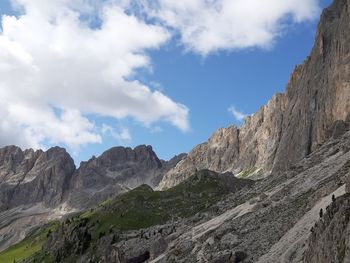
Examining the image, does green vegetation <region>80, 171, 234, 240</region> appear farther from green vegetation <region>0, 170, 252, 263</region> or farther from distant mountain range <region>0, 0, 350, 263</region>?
distant mountain range <region>0, 0, 350, 263</region>

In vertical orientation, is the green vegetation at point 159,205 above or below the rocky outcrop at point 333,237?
above

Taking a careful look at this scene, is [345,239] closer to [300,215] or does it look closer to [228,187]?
[300,215]

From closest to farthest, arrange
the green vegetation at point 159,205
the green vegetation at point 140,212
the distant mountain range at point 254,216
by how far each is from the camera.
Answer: the distant mountain range at point 254,216 → the green vegetation at point 140,212 → the green vegetation at point 159,205

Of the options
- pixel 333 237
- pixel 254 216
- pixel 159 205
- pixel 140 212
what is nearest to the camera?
pixel 333 237

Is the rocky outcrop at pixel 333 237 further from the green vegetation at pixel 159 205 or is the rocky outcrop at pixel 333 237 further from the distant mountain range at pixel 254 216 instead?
the green vegetation at pixel 159 205

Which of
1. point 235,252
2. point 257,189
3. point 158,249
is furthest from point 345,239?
point 257,189

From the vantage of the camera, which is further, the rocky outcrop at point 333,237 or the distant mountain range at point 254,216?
the distant mountain range at point 254,216

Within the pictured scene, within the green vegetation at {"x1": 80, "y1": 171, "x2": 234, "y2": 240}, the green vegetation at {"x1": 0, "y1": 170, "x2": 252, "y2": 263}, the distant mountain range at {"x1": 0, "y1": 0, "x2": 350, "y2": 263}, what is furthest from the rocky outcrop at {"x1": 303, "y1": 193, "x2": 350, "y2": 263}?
the green vegetation at {"x1": 80, "y1": 171, "x2": 234, "y2": 240}

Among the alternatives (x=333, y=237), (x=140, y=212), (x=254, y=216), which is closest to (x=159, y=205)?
(x=140, y=212)

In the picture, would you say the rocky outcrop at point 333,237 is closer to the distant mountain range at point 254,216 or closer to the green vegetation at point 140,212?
the distant mountain range at point 254,216

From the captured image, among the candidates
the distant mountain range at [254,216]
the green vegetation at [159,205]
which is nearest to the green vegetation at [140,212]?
the green vegetation at [159,205]

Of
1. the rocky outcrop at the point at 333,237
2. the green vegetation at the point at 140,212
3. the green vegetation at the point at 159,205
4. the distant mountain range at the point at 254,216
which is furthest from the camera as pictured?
the green vegetation at the point at 159,205

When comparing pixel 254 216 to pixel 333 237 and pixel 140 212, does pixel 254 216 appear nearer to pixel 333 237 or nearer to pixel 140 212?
pixel 333 237

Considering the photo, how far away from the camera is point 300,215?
6438 centimetres
